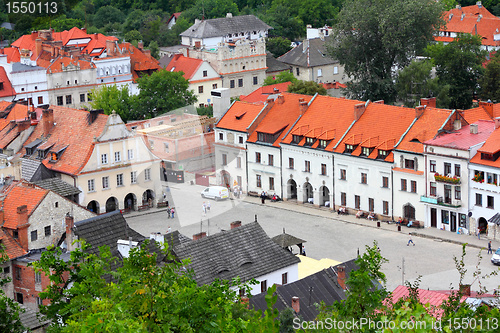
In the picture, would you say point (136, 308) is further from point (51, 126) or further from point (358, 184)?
point (51, 126)

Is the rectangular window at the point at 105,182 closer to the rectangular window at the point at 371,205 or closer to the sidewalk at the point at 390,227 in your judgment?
the sidewalk at the point at 390,227

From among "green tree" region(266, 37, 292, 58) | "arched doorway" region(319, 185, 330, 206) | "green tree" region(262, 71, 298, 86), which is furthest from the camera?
"green tree" region(266, 37, 292, 58)

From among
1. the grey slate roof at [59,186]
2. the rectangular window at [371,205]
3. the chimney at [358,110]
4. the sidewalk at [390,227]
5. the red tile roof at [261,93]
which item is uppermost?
the chimney at [358,110]

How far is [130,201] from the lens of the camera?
78812 millimetres

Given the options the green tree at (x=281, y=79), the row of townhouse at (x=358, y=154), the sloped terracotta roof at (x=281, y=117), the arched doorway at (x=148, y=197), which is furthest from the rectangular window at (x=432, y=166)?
the green tree at (x=281, y=79)

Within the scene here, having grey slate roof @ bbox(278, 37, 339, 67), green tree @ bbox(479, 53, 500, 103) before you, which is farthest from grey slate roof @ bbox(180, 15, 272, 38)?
green tree @ bbox(479, 53, 500, 103)

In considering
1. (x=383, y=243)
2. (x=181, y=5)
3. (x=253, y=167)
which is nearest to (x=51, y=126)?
(x=253, y=167)

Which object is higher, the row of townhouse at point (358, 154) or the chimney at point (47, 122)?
the chimney at point (47, 122)

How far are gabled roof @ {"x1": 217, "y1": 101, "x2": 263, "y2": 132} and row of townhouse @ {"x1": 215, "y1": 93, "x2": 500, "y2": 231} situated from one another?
92 millimetres

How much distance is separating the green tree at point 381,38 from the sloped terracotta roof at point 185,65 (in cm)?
2025

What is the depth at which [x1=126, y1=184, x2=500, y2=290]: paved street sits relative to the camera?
202ft

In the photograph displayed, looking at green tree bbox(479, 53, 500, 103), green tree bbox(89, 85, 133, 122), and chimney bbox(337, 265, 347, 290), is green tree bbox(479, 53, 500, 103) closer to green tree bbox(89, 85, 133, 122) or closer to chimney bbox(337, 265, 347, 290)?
green tree bbox(89, 85, 133, 122)

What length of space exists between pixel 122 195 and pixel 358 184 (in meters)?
19.7

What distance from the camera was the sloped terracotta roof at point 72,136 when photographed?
7600 cm
